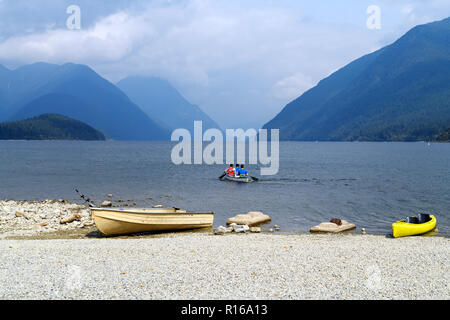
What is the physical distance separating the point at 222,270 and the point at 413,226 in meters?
13.3

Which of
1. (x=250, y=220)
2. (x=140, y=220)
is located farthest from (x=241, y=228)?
(x=140, y=220)

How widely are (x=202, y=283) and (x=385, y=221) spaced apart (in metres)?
19.2

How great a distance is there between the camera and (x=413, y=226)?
814 inches

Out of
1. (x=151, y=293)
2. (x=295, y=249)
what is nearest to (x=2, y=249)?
(x=151, y=293)

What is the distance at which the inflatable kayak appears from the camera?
803 inches

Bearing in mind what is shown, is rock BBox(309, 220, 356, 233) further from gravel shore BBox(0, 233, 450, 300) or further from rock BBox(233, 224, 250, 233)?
gravel shore BBox(0, 233, 450, 300)

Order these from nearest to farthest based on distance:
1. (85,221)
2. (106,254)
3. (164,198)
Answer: (106,254)
(85,221)
(164,198)

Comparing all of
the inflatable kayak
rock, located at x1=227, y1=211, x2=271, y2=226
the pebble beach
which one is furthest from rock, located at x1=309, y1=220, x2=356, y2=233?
rock, located at x1=227, y1=211, x2=271, y2=226

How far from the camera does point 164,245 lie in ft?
55.5

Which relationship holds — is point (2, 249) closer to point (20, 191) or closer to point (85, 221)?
point (85, 221)

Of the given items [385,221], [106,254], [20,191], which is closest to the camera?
[106,254]

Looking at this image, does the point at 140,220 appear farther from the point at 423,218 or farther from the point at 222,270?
the point at 423,218
